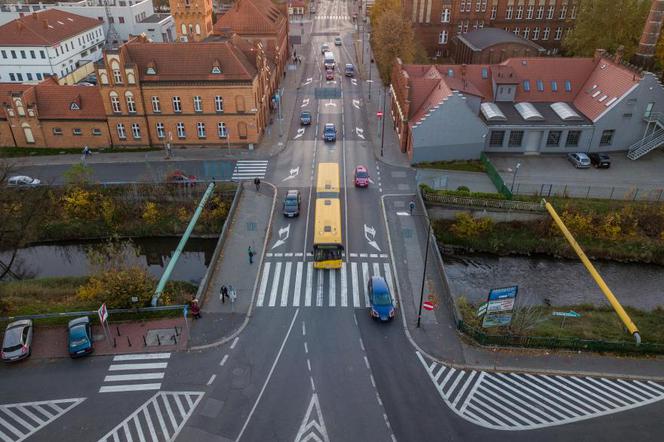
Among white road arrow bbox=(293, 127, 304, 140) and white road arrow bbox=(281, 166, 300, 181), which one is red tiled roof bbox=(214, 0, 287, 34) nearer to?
white road arrow bbox=(293, 127, 304, 140)

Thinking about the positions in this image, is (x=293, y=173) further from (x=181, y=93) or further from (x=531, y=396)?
(x=531, y=396)

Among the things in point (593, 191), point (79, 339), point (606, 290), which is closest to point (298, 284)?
point (79, 339)

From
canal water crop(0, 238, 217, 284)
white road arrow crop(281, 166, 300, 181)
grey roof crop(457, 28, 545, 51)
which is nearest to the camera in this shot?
canal water crop(0, 238, 217, 284)

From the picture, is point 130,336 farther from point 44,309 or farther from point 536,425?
point 536,425

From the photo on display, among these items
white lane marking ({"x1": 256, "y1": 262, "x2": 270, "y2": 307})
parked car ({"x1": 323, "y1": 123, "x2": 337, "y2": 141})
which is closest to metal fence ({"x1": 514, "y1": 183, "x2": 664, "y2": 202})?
parked car ({"x1": 323, "y1": 123, "x2": 337, "y2": 141})

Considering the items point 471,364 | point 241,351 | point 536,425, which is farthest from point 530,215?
point 241,351

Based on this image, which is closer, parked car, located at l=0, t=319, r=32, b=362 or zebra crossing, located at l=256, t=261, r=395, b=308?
parked car, located at l=0, t=319, r=32, b=362
